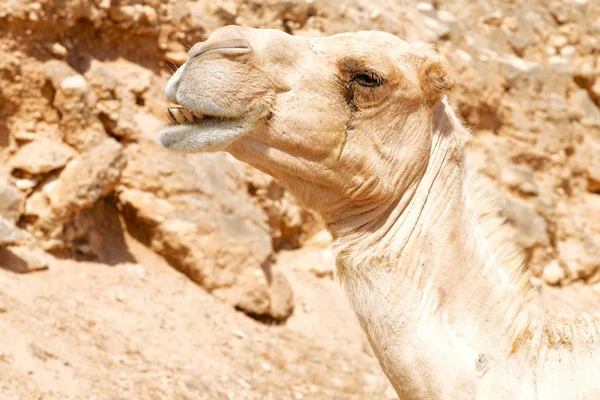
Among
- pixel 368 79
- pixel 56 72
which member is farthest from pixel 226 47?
pixel 56 72

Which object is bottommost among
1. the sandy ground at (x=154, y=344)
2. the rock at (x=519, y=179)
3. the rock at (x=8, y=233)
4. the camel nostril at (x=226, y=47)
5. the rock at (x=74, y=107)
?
the rock at (x=519, y=179)

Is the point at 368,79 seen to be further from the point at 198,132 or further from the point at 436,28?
the point at 436,28

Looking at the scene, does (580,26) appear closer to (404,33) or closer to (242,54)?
(404,33)

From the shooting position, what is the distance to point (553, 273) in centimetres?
1006

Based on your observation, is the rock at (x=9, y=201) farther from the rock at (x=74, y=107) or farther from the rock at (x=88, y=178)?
the rock at (x=74, y=107)

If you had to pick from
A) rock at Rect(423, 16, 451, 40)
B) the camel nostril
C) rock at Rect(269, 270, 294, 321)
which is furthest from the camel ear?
rock at Rect(423, 16, 451, 40)

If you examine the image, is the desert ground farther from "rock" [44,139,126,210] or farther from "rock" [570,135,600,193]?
"rock" [570,135,600,193]

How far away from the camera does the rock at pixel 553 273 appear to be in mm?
10016

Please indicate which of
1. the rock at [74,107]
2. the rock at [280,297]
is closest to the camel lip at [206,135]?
the rock at [74,107]

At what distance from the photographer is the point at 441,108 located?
3.17 metres

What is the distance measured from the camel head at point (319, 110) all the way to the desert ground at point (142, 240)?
140cm

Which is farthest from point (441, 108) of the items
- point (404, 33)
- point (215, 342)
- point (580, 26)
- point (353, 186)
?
point (580, 26)

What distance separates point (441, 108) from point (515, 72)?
7.94 metres

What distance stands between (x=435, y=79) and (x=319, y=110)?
459 mm
